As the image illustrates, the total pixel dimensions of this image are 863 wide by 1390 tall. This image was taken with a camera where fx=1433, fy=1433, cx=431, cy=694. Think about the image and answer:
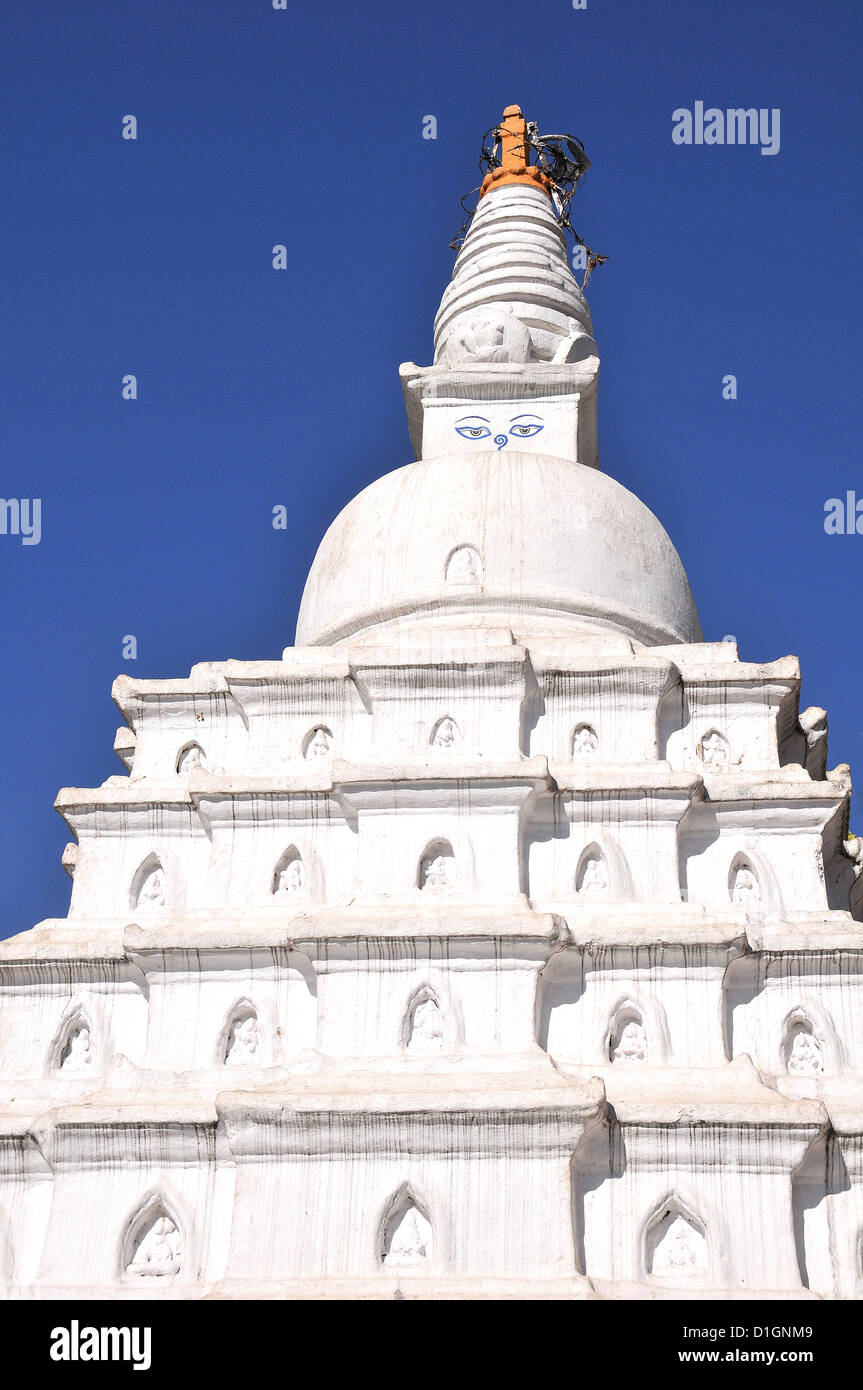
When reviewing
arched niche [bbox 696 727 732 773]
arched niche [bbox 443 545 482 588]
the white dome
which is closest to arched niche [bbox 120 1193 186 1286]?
arched niche [bbox 696 727 732 773]

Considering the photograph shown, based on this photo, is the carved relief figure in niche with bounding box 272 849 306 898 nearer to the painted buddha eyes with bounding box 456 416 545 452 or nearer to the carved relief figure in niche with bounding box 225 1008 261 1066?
the carved relief figure in niche with bounding box 225 1008 261 1066

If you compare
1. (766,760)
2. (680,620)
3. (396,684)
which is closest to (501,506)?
(680,620)

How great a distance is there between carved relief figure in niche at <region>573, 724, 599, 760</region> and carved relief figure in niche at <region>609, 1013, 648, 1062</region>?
123 inches

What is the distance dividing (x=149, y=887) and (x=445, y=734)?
332 centimetres

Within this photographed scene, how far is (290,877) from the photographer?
1377cm

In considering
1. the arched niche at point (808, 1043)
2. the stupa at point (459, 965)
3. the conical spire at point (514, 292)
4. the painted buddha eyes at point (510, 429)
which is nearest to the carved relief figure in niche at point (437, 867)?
the stupa at point (459, 965)

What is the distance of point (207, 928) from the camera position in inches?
509

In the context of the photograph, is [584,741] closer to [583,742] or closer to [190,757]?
[583,742]

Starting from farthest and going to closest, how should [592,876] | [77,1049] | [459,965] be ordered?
[592,876] → [77,1049] → [459,965]

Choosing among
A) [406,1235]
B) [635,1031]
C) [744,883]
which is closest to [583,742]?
[744,883]

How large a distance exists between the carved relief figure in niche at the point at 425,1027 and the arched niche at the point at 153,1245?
7.78ft

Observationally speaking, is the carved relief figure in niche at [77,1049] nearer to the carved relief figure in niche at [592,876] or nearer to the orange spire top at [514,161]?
the carved relief figure in niche at [592,876]

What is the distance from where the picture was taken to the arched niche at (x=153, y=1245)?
1130 cm
